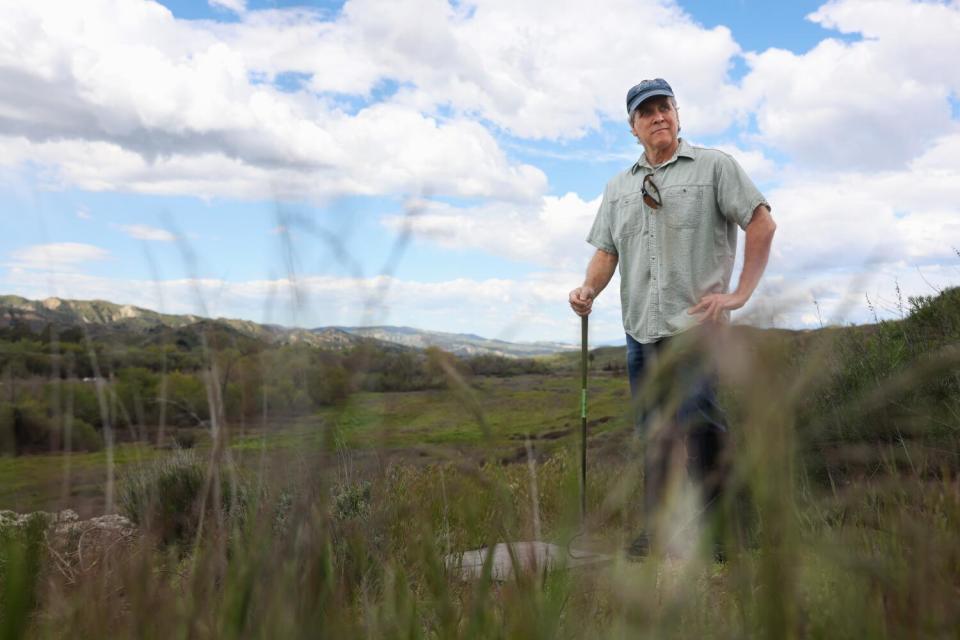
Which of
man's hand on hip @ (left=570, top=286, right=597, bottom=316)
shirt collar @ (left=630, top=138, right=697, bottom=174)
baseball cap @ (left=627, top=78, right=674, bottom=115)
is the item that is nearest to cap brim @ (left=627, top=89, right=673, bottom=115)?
baseball cap @ (left=627, top=78, right=674, bottom=115)

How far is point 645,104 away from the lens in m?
4.71

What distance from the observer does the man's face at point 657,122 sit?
4.65 m

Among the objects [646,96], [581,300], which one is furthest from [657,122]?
[581,300]

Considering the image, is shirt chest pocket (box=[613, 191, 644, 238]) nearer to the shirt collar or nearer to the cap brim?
the shirt collar

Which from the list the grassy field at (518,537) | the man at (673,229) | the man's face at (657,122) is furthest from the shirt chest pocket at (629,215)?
the grassy field at (518,537)

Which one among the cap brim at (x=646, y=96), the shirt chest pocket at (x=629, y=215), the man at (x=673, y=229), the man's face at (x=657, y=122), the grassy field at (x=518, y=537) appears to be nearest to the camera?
the grassy field at (x=518, y=537)

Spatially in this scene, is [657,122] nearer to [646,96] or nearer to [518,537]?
[646,96]

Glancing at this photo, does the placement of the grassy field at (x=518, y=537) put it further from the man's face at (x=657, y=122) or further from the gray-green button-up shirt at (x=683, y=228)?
the man's face at (x=657, y=122)

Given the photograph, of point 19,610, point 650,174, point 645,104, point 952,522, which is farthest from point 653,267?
point 19,610

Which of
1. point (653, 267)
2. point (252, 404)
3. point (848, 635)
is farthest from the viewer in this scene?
point (653, 267)

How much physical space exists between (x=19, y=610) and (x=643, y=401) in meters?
0.75

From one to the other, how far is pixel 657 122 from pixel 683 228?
2.11 ft

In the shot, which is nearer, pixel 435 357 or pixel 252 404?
pixel 435 357

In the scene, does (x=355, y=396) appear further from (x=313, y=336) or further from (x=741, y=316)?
(x=741, y=316)
